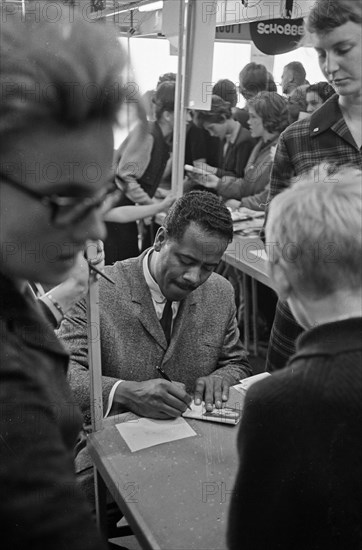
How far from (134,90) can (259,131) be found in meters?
3.25

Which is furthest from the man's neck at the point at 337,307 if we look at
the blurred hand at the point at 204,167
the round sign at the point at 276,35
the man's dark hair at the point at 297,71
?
the man's dark hair at the point at 297,71

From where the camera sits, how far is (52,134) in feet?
1.95

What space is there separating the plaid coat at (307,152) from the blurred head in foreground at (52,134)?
104 centimetres

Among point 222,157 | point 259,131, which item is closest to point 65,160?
point 259,131

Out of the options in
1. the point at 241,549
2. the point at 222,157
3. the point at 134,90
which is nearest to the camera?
the point at 134,90

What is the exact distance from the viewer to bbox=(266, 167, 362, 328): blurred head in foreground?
32.5 inches

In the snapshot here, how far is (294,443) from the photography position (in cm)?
79

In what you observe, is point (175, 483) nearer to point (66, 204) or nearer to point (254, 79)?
point (66, 204)

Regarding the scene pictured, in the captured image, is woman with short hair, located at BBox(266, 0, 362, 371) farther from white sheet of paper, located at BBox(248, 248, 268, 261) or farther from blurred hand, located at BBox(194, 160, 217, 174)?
blurred hand, located at BBox(194, 160, 217, 174)

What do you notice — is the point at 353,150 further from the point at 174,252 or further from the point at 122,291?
the point at 122,291

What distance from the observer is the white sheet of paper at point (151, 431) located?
1.30 m

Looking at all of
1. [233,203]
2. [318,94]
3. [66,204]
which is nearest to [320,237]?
[66,204]

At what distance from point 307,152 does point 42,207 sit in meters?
1.20

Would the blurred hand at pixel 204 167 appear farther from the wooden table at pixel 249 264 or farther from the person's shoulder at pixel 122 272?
the person's shoulder at pixel 122 272
